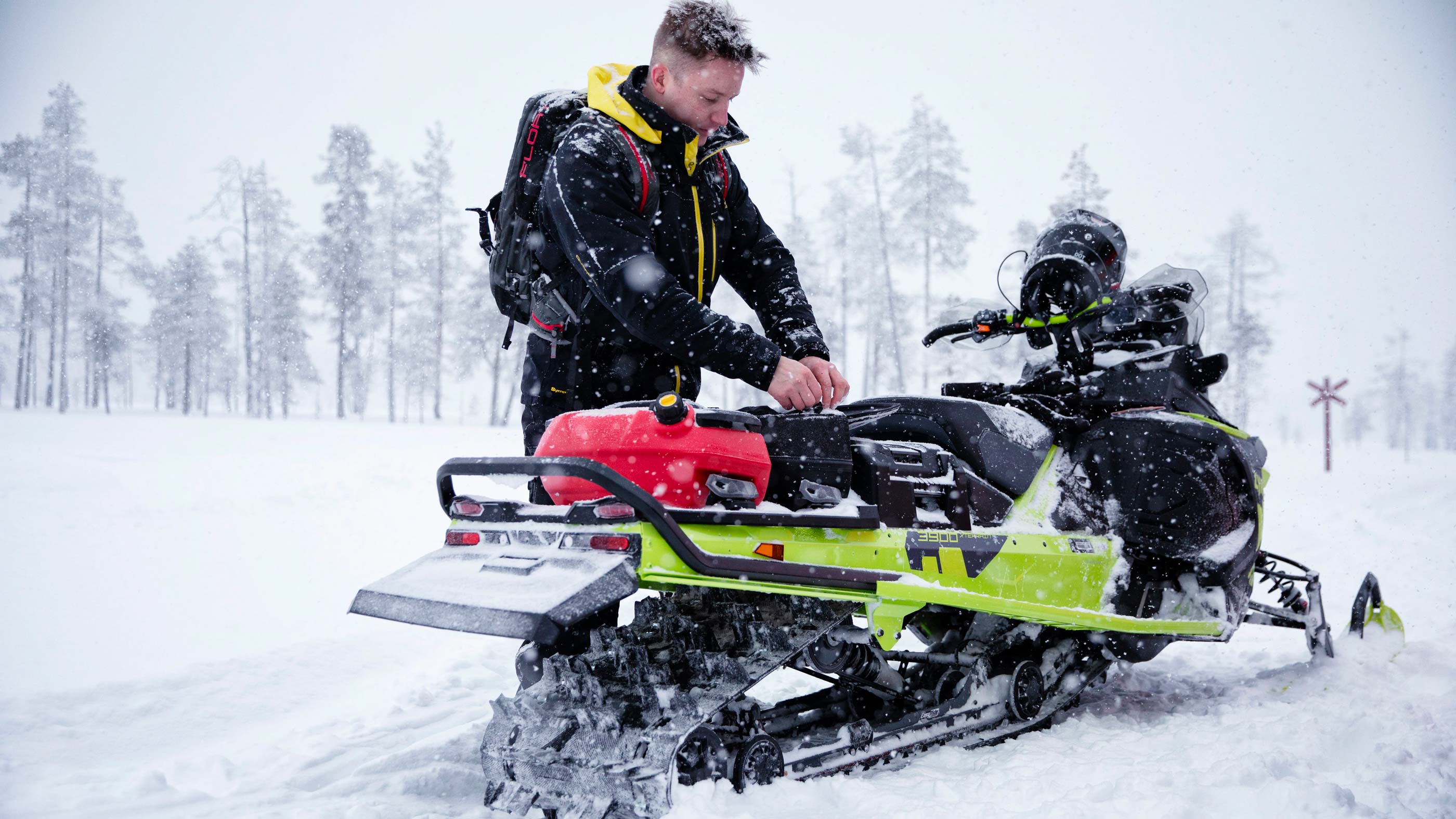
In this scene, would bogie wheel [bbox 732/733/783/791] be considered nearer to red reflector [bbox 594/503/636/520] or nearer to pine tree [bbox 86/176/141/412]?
red reflector [bbox 594/503/636/520]

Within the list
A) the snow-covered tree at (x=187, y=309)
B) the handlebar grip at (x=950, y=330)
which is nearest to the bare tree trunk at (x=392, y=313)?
the snow-covered tree at (x=187, y=309)

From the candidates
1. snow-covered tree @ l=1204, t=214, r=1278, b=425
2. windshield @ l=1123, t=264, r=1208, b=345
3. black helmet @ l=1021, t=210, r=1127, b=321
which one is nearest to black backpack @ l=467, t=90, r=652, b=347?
black helmet @ l=1021, t=210, r=1127, b=321

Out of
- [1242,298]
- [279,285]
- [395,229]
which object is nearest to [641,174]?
[395,229]

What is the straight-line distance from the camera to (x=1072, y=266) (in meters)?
3.65

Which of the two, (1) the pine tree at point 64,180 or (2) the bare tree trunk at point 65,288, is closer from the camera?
(1) the pine tree at point 64,180

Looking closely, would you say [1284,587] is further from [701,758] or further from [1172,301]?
[701,758]

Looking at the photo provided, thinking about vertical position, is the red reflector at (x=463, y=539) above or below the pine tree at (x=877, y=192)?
below

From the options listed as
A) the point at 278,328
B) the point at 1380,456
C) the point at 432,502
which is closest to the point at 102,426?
the point at 432,502

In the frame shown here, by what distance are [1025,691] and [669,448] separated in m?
1.79

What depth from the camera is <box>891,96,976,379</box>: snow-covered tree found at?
2700 centimetres

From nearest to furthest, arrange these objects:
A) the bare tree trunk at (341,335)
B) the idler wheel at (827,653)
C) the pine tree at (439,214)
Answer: the idler wheel at (827,653)
the bare tree trunk at (341,335)
the pine tree at (439,214)

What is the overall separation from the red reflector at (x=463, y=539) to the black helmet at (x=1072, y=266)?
2699 mm

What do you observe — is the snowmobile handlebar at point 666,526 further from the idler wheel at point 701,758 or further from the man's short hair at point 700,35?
the man's short hair at point 700,35

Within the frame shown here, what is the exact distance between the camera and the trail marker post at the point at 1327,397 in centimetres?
1664
